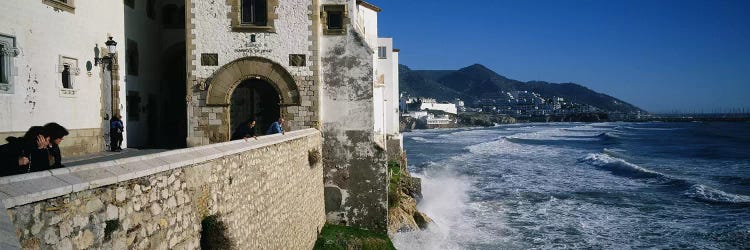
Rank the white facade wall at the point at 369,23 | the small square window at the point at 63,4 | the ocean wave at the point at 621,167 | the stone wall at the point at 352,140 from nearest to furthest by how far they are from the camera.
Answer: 1. the small square window at the point at 63,4
2. the stone wall at the point at 352,140
3. the white facade wall at the point at 369,23
4. the ocean wave at the point at 621,167

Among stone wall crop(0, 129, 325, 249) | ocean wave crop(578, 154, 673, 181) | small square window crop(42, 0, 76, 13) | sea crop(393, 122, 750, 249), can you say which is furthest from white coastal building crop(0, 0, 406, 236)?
ocean wave crop(578, 154, 673, 181)

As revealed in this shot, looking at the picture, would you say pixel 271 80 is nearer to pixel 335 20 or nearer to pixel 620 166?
pixel 335 20

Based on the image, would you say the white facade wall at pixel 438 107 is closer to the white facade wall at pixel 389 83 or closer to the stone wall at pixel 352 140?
the white facade wall at pixel 389 83

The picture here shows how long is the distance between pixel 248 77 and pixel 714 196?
2342cm

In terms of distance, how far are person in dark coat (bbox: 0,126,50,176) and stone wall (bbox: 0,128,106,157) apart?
31.4 feet

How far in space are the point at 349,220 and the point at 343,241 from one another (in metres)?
1.69

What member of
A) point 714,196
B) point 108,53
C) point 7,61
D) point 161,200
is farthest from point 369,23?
point 161,200

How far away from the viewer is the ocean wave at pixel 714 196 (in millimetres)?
26225

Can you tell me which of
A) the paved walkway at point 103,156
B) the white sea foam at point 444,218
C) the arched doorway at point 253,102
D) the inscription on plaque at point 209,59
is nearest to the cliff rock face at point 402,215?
the white sea foam at point 444,218

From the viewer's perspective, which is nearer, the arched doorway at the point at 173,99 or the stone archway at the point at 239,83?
the stone archway at the point at 239,83

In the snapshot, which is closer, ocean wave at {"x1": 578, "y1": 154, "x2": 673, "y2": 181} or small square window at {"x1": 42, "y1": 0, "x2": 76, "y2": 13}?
small square window at {"x1": 42, "y1": 0, "x2": 76, "y2": 13}

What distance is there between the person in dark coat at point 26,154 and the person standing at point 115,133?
1083 cm

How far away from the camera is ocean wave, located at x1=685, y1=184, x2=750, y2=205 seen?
2623 cm

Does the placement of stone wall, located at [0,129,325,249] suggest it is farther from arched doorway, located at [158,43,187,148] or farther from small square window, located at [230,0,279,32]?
arched doorway, located at [158,43,187,148]
